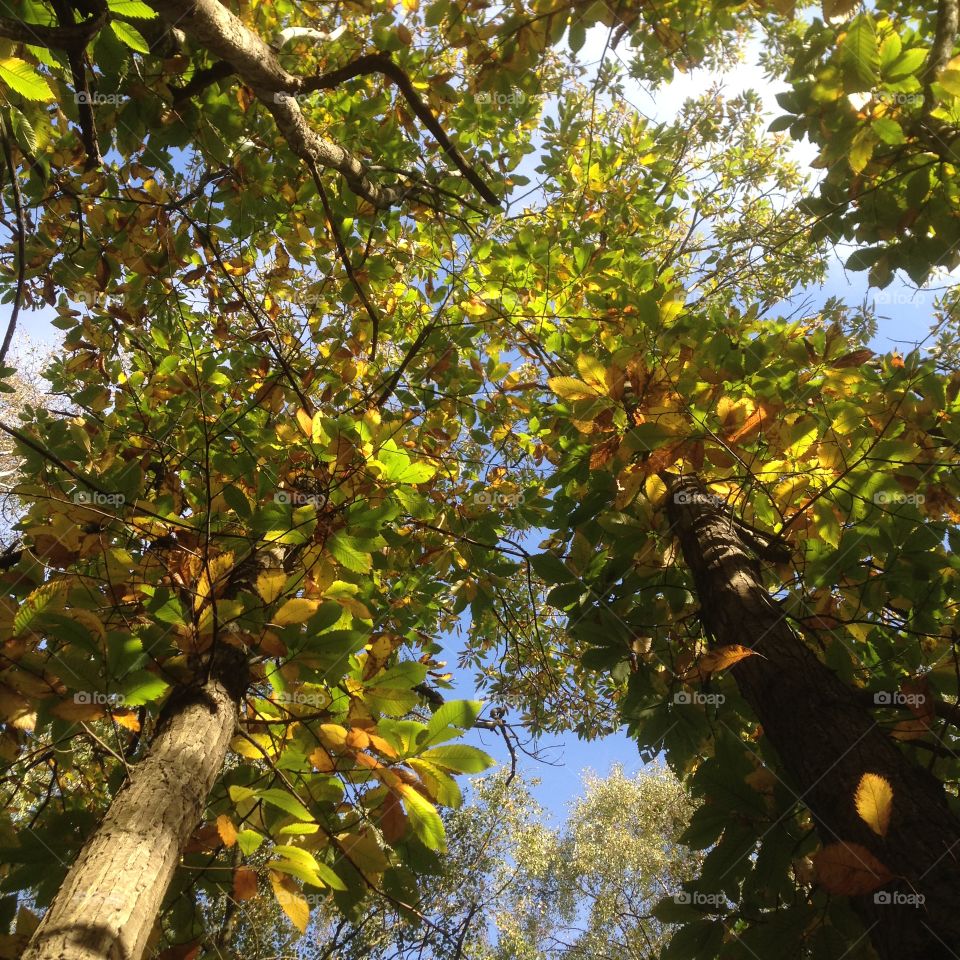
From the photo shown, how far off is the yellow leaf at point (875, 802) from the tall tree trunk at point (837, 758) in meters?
0.07

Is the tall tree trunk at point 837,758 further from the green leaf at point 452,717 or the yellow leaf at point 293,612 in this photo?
the yellow leaf at point 293,612

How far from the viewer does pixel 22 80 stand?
4.31 ft

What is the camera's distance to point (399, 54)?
2967mm

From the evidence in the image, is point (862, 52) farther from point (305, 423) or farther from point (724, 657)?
point (305, 423)

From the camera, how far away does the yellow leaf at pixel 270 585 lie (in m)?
1.49

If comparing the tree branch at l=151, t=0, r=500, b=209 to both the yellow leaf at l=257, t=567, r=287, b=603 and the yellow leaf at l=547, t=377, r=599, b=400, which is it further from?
the yellow leaf at l=257, t=567, r=287, b=603

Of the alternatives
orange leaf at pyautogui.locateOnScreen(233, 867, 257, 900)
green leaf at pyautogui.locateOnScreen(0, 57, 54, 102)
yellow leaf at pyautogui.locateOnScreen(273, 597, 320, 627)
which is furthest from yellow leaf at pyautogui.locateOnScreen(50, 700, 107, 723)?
green leaf at pyautogui.locateOnScreen(0, 57, 54, 102)

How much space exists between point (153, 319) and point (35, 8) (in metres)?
1.99

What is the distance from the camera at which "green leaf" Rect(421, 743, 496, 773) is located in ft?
4.46

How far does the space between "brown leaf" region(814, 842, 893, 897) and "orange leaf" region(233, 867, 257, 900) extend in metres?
1.27

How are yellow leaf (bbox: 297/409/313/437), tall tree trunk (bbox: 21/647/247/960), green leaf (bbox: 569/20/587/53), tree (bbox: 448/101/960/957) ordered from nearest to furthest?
tall tree trunk (bbox: 21/647/247/960) → tree (bbox: 448/101/960/957) → yellow leaf (bbox: 297/409/313/437) → green leaf (bbox: 569/20/587/53)

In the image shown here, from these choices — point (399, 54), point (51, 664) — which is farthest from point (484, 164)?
point (51, 664)

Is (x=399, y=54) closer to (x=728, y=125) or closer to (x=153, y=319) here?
(x=153, y=319)

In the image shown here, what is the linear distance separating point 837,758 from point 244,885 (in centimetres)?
144
